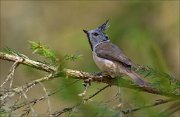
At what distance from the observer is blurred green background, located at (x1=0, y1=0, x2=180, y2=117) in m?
Answer: 9.55

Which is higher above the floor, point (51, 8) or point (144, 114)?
point (51, 8)

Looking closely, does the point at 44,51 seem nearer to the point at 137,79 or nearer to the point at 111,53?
the point at 137,79

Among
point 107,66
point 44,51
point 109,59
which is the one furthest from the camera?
point 109,59

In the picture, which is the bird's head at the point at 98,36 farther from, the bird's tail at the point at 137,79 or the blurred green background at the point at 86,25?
the blurred green background at the point at 86,25

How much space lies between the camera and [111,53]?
4.13m

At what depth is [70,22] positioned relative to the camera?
1264cm

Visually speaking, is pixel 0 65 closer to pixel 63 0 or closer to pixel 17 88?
pixel 63 0

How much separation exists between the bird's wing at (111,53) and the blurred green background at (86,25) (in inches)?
143

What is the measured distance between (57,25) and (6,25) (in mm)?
1099

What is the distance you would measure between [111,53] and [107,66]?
0.64ft

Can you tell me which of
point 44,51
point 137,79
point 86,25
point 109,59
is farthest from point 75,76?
point 86,25

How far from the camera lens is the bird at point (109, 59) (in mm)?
Result: 3835

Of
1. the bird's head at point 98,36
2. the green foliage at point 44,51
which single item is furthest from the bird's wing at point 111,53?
the green foliage at point 44,51

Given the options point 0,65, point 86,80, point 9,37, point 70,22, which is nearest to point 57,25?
point 70,22
